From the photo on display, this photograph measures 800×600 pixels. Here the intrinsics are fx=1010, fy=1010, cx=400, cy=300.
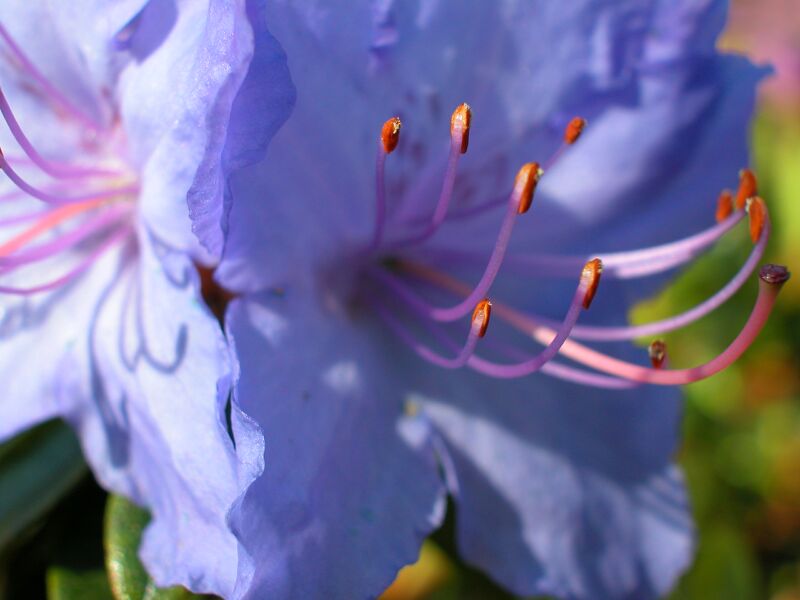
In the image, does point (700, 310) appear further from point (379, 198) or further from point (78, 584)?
point (78, 584)

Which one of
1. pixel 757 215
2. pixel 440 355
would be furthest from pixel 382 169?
pixel 757 215

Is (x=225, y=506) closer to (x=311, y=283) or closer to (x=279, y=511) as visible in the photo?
(x=279, y=511)

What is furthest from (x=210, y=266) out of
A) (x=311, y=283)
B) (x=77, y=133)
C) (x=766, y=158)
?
(x=766, y=158)

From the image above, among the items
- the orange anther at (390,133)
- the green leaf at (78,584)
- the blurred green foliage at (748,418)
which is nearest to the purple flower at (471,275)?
the orange anther at (390,133)

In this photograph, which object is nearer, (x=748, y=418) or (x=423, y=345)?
(x=423, y=345)

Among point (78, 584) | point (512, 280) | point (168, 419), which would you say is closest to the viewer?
point (168, 419)

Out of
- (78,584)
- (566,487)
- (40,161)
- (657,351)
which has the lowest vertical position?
(78,584)

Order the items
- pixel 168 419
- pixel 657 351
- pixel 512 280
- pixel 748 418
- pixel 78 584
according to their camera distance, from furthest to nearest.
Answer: pixel 748 418
pixel 512 280
pixel 78 584
pixel 657 351
pixel 168 419

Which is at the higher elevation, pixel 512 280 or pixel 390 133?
pixel 390 133
